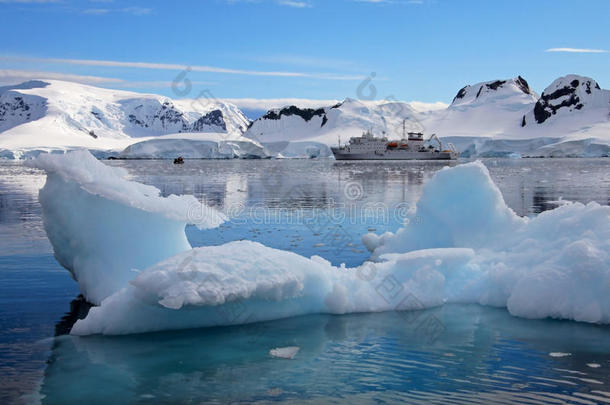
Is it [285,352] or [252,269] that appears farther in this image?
[252,269]

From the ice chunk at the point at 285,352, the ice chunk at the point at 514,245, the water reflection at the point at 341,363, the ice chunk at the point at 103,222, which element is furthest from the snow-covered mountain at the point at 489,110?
the ice chunk at the point at 285,352

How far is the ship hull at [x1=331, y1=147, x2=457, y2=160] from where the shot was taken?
328 ft

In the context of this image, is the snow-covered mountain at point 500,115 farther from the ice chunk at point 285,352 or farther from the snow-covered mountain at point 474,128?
the ice chunk at point 285,352

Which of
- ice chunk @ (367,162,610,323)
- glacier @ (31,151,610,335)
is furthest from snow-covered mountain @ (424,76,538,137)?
glacier @ (31,151,610,335)

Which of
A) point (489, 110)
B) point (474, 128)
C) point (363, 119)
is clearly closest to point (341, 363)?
point (474, 128)

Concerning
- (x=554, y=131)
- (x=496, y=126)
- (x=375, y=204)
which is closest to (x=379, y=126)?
(x=496, y=126)

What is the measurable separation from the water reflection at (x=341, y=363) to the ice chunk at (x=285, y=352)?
0.28ft

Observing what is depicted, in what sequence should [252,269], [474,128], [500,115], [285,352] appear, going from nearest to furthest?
[285,352] → [252,269] → [474,128] → [500,115]

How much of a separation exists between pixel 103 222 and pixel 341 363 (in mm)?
4486

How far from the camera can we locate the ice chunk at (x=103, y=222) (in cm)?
890

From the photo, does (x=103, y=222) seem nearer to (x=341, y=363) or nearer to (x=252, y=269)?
(x=252, y=269)

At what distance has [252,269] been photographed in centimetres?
775

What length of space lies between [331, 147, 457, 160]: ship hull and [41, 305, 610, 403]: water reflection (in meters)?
93.8

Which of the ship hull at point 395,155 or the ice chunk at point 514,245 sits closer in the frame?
the ice chunk at point 514,245
